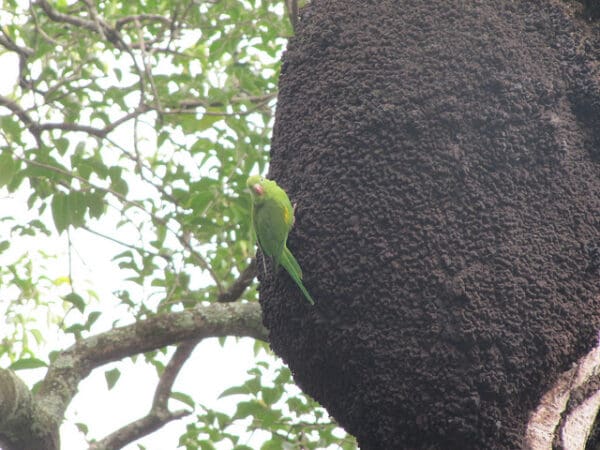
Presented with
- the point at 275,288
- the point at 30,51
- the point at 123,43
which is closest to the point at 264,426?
the point at 275,288

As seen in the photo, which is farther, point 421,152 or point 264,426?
point 264,426

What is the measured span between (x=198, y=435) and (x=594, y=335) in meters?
2.55

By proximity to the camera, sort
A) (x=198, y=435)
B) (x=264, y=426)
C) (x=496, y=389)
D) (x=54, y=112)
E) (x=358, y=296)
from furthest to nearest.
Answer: (x=54, y=112) < (x=198, y=435) < (x=264, y=426) < (x=358, y=296) < (x=496, y=389)

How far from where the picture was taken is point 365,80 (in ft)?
7.93

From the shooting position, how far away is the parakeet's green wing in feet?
7.66

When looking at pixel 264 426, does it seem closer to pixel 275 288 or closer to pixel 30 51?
pixel 275 288

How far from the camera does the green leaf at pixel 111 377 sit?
350 cm

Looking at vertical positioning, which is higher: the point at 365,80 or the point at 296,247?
the point at 365,80

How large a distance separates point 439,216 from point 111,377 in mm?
2050

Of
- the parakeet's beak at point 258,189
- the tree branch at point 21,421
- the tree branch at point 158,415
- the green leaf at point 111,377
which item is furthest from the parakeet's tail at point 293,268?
the tree branch at point 158,415

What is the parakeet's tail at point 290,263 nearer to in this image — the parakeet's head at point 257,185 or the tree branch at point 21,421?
the parakeet's head at point 257,185

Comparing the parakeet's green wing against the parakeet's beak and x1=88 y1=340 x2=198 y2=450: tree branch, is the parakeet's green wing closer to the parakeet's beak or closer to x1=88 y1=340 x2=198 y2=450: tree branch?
the parakeet's beak

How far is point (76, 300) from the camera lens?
3.34 metres

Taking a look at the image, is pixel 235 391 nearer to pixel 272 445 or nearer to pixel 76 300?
pixel 272 445
